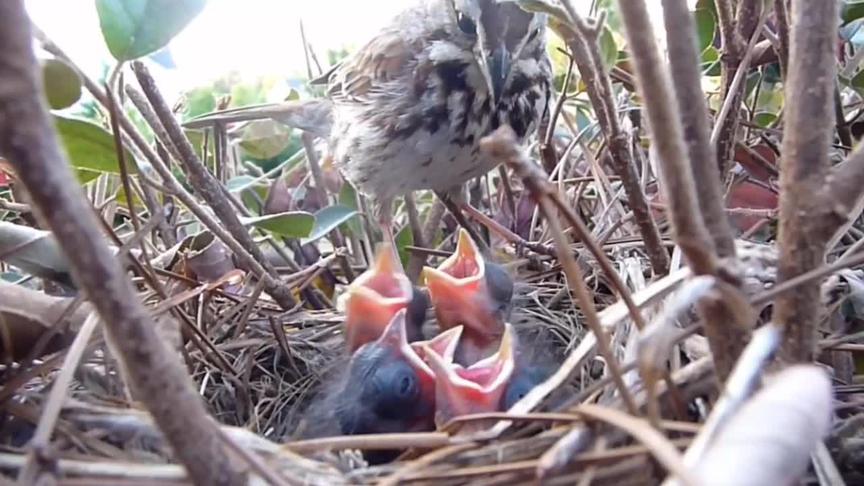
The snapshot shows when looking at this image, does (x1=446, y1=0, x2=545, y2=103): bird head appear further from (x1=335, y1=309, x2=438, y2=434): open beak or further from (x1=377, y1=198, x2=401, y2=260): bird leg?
(x1=335, y1=309, x2=438, y2=434): open beak

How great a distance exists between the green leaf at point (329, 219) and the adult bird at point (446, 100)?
1.16 ft

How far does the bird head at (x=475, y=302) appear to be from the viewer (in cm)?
139

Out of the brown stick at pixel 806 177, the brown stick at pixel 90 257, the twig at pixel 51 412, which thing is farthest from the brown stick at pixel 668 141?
the twig at pixel 51 412

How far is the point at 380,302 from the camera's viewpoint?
4.41ft

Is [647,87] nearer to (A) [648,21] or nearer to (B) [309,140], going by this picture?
(A) [648,21]

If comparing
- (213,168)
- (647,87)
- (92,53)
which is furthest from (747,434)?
(213,168)

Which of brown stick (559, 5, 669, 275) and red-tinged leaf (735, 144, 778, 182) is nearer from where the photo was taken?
brown stick (559, 5, 669, 275)

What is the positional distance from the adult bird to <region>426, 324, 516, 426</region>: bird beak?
30.9 inches

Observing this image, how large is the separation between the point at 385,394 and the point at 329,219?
1.62ft

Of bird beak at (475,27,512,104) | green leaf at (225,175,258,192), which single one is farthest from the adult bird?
green leaf at (225,175,258,192)

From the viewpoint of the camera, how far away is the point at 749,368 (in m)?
0.54

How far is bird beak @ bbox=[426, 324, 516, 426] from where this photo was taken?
1.09 meters

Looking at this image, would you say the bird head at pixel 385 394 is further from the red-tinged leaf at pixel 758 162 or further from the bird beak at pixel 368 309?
the red-tinged leaf at pixel 758 162

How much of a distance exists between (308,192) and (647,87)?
167 cm
